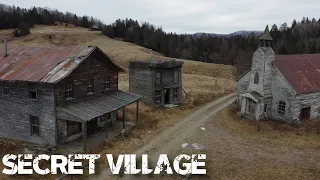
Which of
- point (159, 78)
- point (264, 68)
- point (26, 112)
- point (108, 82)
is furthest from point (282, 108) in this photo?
point (26, 112)

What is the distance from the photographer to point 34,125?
2219 cm

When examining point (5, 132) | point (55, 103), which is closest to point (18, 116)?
point (5, 132)

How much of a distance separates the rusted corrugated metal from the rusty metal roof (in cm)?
1813

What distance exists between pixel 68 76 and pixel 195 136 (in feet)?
36.1

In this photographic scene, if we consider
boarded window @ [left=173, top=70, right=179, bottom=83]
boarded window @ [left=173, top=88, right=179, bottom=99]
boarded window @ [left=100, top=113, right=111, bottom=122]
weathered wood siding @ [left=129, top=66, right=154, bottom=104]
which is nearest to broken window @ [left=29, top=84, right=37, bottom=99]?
boarded window @ [left=100, top=113, right=111, bottom=122]

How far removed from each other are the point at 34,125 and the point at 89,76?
5.34 m

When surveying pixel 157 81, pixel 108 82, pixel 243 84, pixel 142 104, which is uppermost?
pixel 108 82

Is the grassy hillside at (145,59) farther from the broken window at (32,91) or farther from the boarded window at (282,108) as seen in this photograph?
the broken window at (32,91)

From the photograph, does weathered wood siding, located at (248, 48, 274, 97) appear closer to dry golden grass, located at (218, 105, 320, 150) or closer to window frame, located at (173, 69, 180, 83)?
dry golden grass, located at (218, 105, 320, 150)

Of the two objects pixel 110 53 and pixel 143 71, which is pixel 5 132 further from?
pixel 110 53

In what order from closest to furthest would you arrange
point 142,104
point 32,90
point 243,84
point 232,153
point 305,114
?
point 232,153, point 32,90, point 305,114, point 243,84, point 142,104

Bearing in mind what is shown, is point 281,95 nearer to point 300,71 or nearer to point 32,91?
point 300,71

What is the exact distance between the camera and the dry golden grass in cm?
2447

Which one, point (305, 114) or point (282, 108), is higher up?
point (282, 108)
